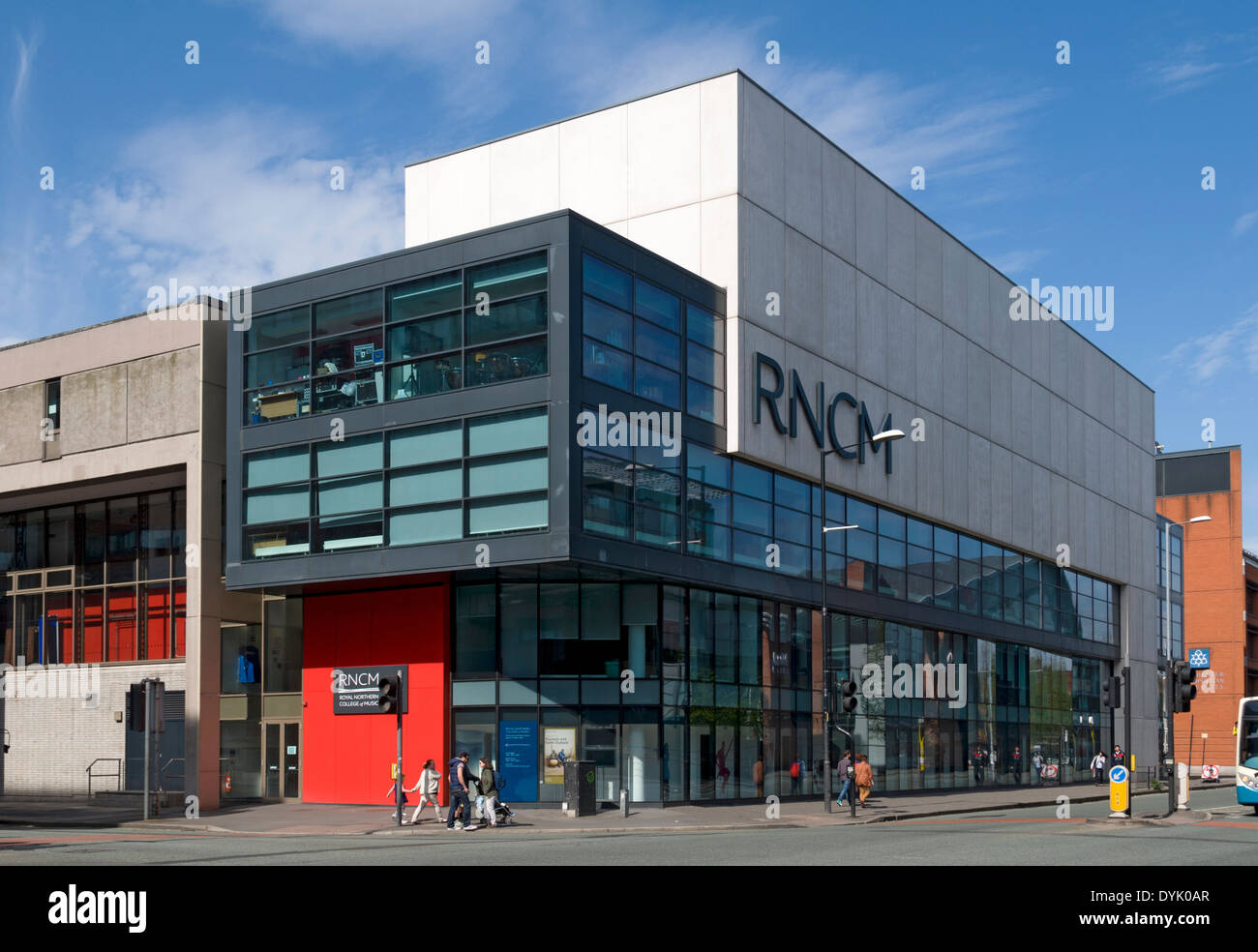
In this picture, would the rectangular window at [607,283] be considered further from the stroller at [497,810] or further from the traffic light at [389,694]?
the stroller at [497,810]

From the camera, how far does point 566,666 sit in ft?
119

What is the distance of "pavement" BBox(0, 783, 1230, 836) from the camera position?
3045 centimetres

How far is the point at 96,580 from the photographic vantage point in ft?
147

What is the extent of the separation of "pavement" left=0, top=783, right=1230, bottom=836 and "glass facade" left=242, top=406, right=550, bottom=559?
279 inches

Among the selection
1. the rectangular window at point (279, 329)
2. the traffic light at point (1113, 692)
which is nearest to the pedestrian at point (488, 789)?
the rectangular window at point (279, 329)

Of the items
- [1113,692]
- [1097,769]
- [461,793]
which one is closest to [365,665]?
[461,793]

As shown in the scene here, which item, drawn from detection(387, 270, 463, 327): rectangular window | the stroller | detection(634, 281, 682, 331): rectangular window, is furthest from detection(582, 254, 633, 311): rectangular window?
the stroller

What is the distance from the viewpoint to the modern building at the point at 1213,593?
103 metres

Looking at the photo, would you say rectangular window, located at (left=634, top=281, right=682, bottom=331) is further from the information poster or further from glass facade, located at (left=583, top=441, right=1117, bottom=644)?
the information poster

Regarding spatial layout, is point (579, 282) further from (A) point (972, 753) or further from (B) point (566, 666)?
(A) point (972, 753)

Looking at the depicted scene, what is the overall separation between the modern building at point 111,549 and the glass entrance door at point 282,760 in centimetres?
213
